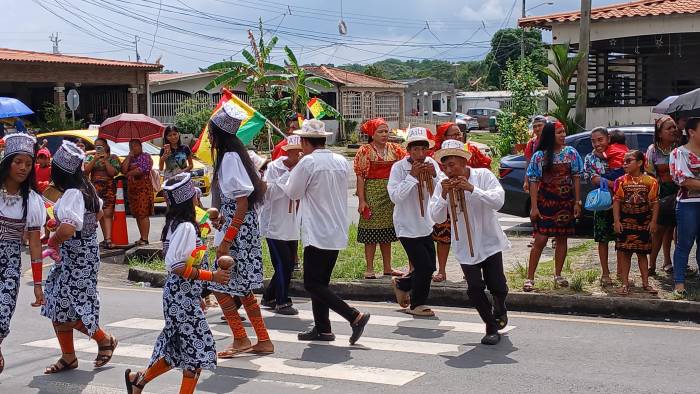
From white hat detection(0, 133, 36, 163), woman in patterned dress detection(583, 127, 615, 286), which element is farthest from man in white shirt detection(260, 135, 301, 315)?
woman in patterned dress detection(583, 127, 615, 286)

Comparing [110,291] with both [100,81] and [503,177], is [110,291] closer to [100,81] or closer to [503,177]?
[503,177]

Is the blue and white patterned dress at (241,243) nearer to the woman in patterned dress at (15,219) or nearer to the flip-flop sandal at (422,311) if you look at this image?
the woman in patterned dress at (15,219)

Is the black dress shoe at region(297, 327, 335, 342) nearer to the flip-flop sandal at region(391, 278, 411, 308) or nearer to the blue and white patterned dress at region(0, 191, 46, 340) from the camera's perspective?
the flip-flop sandal at region(391, 278, 411, 308)

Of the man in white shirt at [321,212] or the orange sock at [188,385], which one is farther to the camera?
the man in white shirt at [321,212]

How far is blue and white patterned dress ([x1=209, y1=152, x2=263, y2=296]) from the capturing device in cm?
751

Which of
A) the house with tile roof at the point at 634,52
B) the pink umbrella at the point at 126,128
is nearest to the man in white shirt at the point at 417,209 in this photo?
the pink umbrella at the point at 126,128

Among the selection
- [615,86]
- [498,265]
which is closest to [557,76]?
[615,86]

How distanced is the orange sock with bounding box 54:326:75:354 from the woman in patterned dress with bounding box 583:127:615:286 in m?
5.21

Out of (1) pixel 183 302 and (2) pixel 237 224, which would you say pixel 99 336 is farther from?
(1) pixel 183 302

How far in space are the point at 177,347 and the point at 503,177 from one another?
30.8 feet

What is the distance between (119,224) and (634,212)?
7.63m

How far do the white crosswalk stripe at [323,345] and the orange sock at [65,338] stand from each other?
43 cm

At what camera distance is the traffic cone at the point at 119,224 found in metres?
13.8

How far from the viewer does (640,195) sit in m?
9.30
